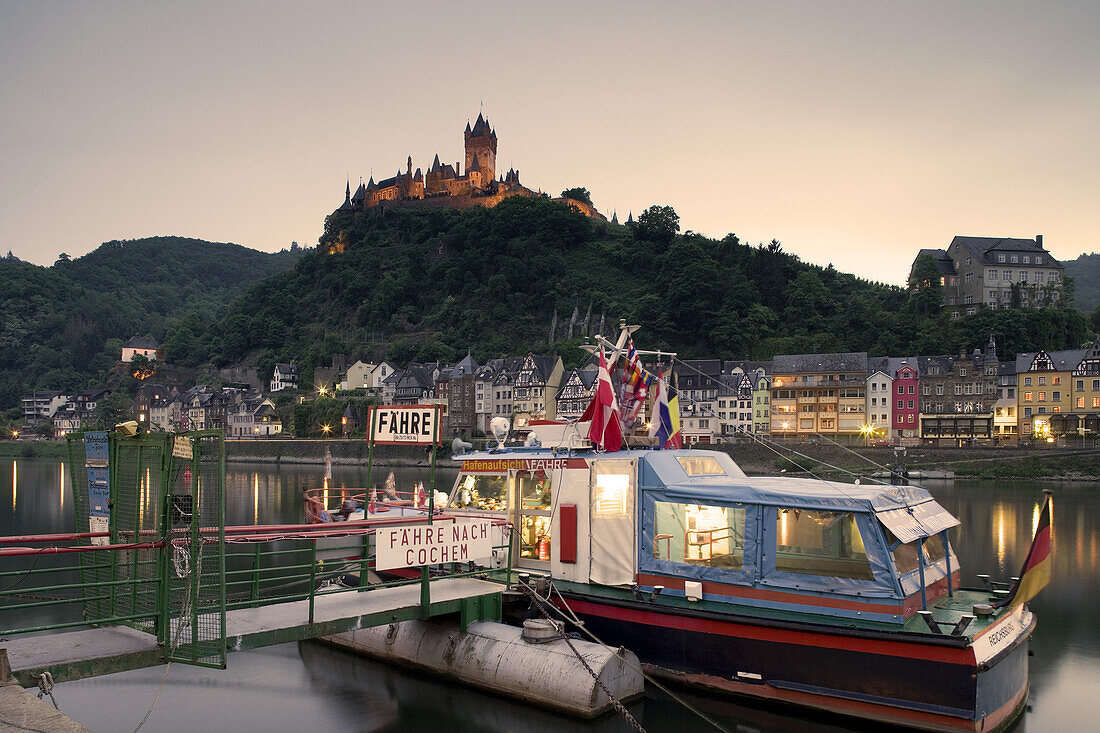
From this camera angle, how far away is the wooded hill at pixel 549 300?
367 ft

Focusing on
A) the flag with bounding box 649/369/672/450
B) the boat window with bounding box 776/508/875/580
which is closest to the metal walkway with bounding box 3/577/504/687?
the boat window with bounding box 776/508/875/580

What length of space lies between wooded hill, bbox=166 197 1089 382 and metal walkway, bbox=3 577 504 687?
99659 mm

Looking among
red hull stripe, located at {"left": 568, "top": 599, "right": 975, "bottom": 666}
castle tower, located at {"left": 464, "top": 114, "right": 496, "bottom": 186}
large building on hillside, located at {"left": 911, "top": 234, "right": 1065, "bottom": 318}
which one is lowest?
red hull stripe, located at {"left": 568, "top": 599, "right": 975, "bottom": 666}

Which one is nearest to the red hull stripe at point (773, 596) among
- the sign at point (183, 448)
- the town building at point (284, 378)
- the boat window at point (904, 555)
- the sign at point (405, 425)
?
the boat window at point (904, 555)

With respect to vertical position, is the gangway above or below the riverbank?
above

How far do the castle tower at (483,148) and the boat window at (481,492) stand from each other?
180 meters

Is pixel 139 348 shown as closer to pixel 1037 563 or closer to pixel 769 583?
pixel 769 583

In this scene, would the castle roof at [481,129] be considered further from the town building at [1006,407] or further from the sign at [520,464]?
the sign at [520,464]

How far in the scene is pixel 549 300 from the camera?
144 metres

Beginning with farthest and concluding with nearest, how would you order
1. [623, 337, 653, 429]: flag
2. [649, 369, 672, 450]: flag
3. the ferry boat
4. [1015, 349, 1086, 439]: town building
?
[1015, 349, 1086, 439]: town building
[649, 369, 672, 450]: flag
[623, 337, 653, 429]: flag
the ferry boat

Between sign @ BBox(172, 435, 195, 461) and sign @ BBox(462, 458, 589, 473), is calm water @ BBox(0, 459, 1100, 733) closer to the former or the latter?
sign @ BBox(462, 458, 589, 473)

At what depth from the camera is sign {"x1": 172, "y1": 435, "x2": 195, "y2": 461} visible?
8844 mm

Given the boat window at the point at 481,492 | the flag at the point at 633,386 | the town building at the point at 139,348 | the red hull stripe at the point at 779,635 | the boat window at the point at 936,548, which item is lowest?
the red hull stripe at the point at 779,635

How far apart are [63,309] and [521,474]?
21449 centimetres
